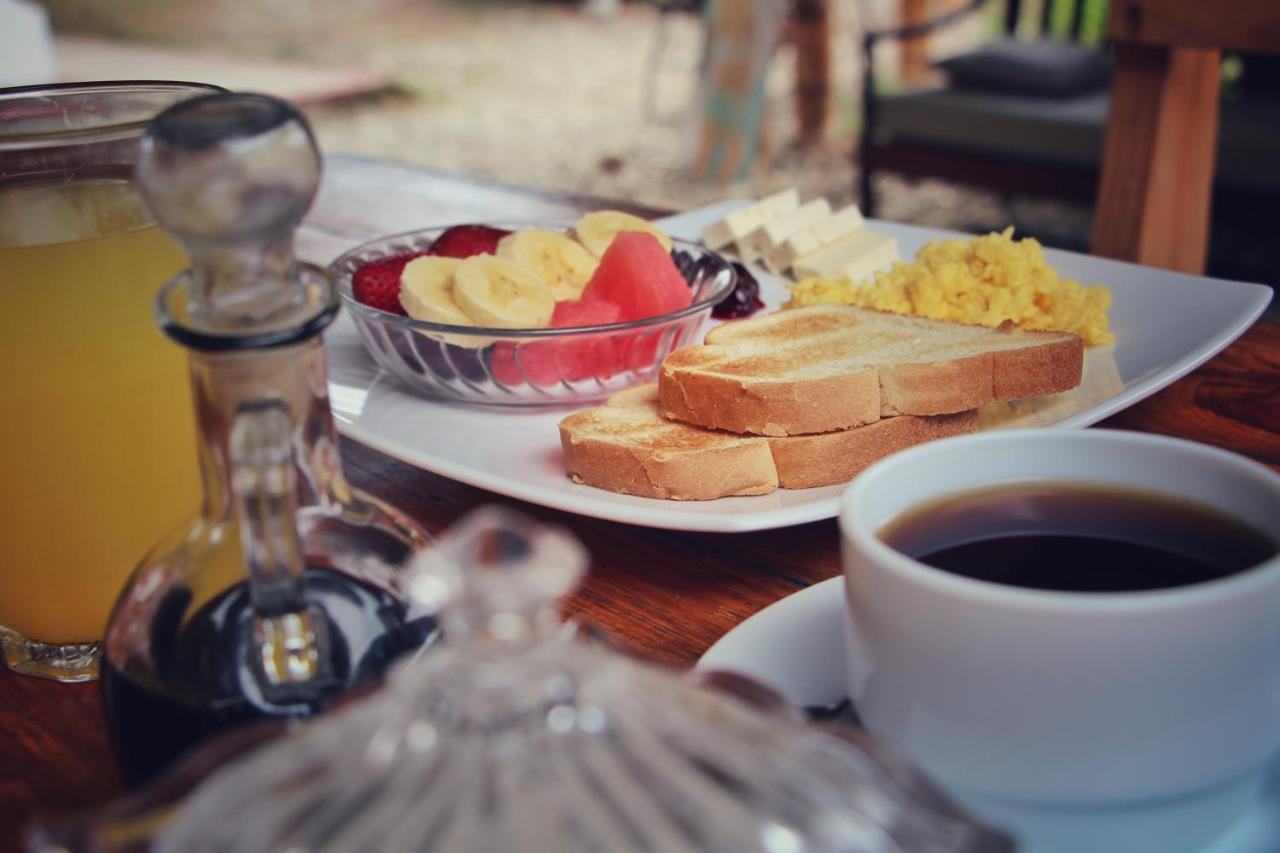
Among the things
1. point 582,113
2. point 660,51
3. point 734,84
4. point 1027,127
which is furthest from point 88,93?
point 582,113

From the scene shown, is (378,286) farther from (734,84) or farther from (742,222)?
(734,84)

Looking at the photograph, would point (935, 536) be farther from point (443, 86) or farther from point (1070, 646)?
point (443, 86)

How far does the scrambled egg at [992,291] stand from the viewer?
100 cm

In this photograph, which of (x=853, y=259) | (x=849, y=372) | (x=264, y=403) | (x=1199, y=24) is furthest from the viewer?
(x=1199, y=24)

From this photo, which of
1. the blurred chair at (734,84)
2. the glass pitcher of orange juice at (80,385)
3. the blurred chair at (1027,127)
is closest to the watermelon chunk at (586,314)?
the glass pitcher of orange juice at (80,385)

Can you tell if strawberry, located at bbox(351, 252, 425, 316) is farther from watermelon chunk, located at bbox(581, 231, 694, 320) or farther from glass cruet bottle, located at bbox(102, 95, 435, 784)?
glass cruet bottle, located at bbox(102, 95, 435, 784)

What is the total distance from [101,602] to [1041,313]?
2.42 feet

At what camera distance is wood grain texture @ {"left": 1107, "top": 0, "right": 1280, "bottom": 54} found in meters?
1.52

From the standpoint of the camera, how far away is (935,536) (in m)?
0.49

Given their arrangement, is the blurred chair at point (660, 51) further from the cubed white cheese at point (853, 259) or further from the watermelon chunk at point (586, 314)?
the watermelon chunk at point (586, 314)

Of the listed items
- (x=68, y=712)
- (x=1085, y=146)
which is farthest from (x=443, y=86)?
(x=68, y=712)

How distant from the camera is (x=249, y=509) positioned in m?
0.38

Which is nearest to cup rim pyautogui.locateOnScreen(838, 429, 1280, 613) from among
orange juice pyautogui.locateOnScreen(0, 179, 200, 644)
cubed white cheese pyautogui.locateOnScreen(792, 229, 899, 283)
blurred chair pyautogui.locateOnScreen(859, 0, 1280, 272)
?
orange juice pyautogui.locateOnScreen(0, 179, 200, 644)

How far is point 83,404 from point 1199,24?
152 centimetres
